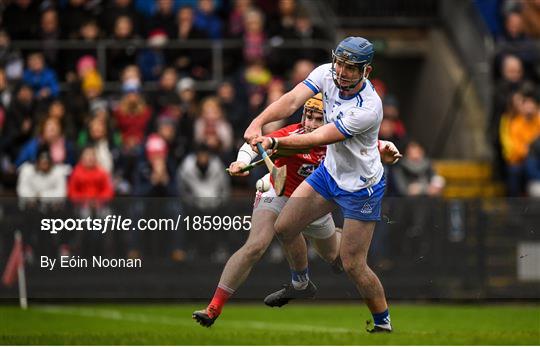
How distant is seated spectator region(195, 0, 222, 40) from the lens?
2239cm

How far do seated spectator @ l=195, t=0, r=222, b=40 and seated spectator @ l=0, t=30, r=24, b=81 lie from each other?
2613mm

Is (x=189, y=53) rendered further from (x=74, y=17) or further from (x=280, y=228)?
(x=280, y=228)

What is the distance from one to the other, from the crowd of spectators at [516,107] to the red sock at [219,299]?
8640 millimetres

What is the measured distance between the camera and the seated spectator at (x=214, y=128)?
20.4 meters

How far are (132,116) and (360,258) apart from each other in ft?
26.0

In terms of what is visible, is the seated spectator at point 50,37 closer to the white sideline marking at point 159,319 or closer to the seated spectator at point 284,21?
the seated spectator at point 284,21

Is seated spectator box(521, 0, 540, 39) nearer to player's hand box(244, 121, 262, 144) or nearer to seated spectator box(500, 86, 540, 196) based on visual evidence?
seated spectator box(500, 86, 540, 196)

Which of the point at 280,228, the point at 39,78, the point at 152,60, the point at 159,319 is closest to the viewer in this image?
the point at 280,228

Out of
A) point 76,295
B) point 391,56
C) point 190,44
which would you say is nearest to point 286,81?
point 190,44

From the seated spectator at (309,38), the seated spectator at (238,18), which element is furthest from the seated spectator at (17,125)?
the seated spectator at (309,38)

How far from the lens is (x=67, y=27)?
22.1 meters

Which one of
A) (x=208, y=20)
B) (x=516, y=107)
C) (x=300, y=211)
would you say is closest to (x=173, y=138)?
(x=208, y=20)

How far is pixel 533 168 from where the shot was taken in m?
21.2

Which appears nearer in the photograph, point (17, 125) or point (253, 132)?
A: point (253, 132)
